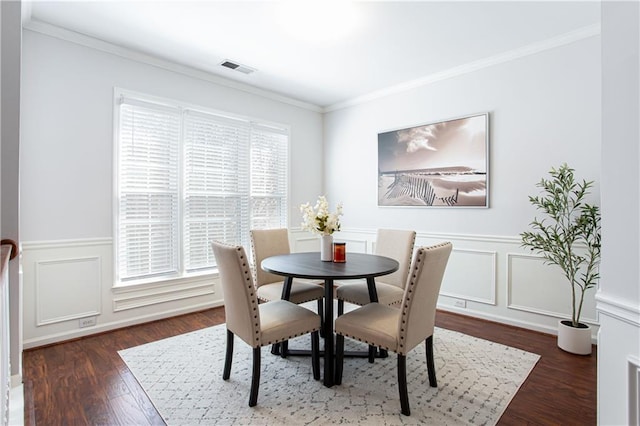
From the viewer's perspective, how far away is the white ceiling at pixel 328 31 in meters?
2.62

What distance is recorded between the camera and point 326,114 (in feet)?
17.4

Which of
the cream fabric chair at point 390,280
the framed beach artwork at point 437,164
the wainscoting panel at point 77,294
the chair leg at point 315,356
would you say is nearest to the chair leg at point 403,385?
the chair leg at point 315,356

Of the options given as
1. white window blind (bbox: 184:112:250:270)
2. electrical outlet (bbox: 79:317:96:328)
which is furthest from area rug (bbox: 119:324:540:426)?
white window blind (bbox: 184:112:250:270)

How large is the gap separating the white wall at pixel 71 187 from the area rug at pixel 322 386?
0.71 meters

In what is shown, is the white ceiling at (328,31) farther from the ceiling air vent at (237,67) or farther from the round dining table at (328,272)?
the round dining table at (328,272)

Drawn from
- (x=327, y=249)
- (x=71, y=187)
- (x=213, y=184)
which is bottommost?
(x=327, y=249)

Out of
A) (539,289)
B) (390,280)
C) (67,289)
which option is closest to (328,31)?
(390,280)

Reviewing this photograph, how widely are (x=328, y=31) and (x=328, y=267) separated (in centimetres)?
208

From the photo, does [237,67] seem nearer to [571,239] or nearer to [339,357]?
[339,357]

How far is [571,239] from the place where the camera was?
2811 mm

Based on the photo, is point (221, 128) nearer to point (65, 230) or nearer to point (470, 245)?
A: point (65, 230)

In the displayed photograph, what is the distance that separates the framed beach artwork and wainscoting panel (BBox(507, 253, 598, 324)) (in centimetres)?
74

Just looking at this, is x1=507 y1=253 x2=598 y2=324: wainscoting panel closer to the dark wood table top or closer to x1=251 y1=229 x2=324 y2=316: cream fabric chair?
the dark wood table top

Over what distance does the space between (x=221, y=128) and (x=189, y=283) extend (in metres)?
1.91
